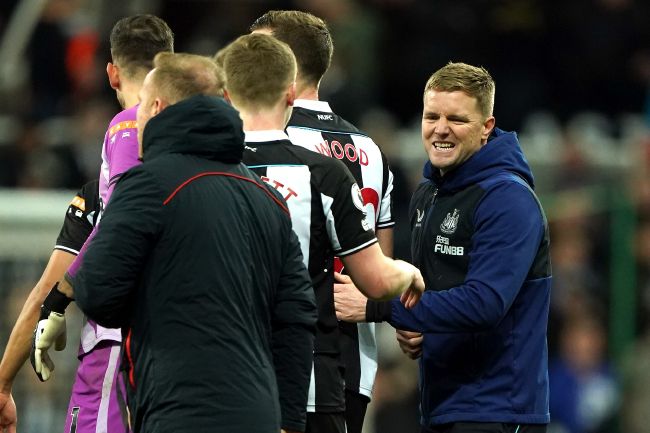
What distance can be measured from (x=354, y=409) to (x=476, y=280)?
2.65 feet

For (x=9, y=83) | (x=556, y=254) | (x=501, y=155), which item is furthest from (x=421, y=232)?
(x=9, y=83)

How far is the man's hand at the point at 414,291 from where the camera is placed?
5094mm

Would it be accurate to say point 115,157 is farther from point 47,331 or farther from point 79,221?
point 47,331

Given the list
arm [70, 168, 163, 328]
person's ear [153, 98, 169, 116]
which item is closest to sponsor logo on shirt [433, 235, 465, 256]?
person's ear [153, 98, 169, 116]

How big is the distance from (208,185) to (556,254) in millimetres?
7247

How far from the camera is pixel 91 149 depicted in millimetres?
11805

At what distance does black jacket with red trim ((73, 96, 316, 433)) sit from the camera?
4.38 meters

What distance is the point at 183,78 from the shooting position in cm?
464

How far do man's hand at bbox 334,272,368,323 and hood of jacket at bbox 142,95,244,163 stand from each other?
1138 mm

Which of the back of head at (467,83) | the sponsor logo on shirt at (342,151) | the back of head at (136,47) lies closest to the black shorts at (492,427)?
the sponsor logo on shirt at (342,151)

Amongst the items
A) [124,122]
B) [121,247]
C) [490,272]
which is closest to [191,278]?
[121,247]

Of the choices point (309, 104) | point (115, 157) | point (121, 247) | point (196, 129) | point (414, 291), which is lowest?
point (414, 291)

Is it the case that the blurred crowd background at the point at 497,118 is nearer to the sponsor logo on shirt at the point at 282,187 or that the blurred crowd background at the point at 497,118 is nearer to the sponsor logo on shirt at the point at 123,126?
the sponsor logo on shirt at the point at 123,126

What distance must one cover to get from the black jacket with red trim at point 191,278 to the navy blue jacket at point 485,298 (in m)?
1.12
